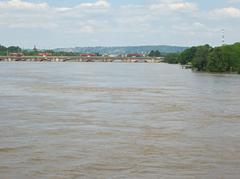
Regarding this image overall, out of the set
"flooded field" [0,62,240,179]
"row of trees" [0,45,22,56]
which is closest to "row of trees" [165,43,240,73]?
"flooded field" [0,62,240,179]

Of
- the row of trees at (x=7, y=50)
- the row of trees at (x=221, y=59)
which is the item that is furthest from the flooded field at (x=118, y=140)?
the row of trees at (x=7, y=50)

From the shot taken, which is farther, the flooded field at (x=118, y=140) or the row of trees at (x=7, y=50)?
the row of trees at (x=7, y=50)

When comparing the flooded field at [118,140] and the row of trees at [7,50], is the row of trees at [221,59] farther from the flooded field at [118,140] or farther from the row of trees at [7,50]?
the row of trees at [7,50]

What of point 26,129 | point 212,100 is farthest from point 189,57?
point 26,129

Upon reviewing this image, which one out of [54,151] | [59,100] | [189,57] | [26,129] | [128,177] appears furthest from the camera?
[189,57]

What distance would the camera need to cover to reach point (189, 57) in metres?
97.2

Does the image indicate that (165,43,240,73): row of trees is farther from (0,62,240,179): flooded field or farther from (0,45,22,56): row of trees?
(0,45,22,56): row of trees

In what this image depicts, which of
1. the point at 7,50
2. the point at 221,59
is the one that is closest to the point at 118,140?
the point at 221,59

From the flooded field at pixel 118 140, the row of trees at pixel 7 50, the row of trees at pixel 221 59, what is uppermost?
the row of trees at pixel 7 50

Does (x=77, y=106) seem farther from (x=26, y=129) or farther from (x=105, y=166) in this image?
(x=105, y=166)

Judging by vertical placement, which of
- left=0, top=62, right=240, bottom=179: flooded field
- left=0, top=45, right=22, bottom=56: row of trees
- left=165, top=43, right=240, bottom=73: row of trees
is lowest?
left=0, top=62, right=240, bottom=179: flooded field

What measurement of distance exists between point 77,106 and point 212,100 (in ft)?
26.2

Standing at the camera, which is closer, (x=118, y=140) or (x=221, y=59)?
(x=118, y=140)

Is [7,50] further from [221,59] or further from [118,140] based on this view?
[118,140]
